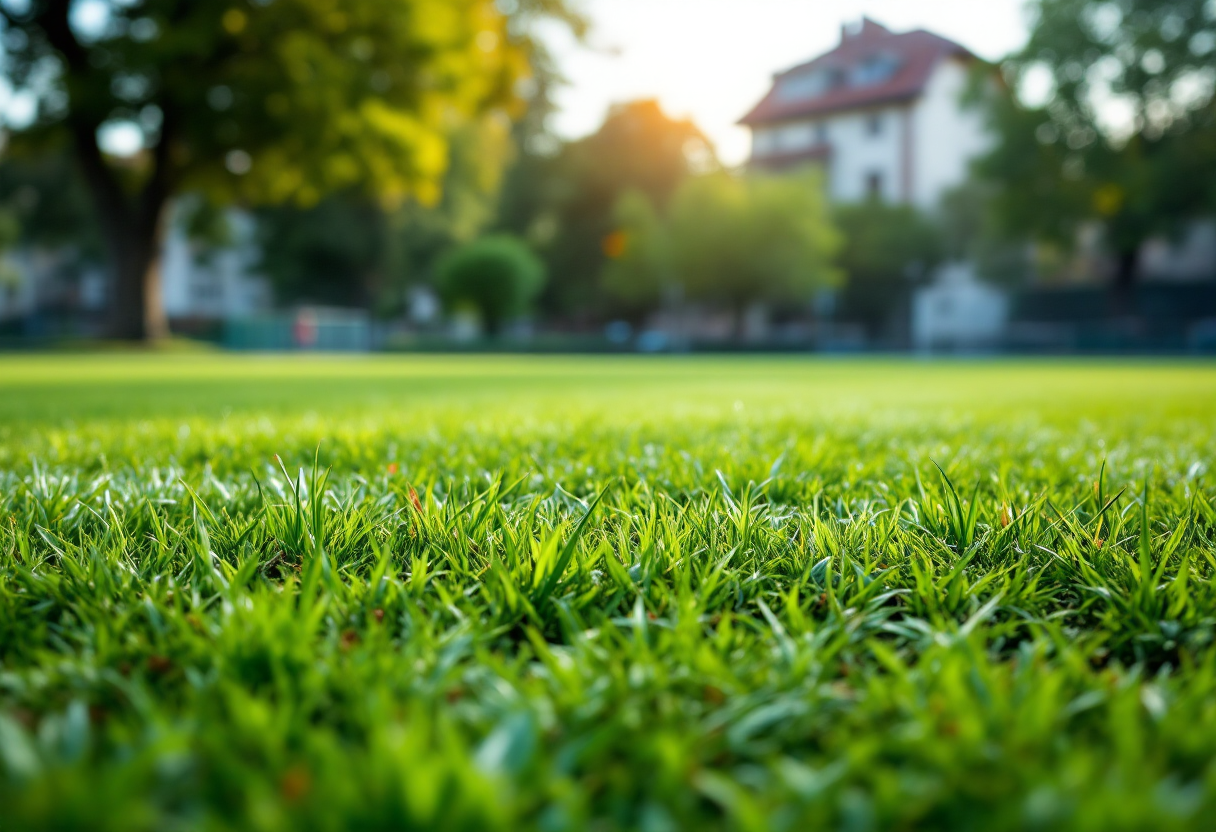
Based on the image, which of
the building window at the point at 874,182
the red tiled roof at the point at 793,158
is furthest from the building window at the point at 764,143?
the building window at the point at 874,182

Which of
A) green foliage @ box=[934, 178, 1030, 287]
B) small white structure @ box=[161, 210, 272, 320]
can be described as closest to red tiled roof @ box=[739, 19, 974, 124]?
green foliage @ box=[934, 178, 1030, 287]

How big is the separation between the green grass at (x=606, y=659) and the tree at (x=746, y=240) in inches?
1631

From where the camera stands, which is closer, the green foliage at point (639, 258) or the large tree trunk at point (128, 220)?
the large tree trunk at point (128, 220)

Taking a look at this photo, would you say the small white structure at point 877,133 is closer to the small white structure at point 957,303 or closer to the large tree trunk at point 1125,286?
the small white structure at point 957,303

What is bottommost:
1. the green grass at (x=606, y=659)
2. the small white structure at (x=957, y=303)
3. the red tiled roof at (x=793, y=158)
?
the green grass at (x=606, y=659)

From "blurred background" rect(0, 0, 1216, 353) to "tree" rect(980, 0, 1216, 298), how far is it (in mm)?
115

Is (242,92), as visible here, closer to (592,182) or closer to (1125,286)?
(592,182)

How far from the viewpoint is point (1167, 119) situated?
36.7 metres

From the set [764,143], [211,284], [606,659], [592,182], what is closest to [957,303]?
[764,143]

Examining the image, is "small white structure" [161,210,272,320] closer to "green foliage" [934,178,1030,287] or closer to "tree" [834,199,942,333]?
"tree" [834,199,942,333]

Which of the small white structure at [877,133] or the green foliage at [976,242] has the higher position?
the small white structure at [877,133]

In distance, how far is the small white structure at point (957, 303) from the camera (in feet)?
170

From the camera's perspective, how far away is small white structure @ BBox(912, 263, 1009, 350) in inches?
2042

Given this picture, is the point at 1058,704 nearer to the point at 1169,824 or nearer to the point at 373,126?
the point at 1169,824
